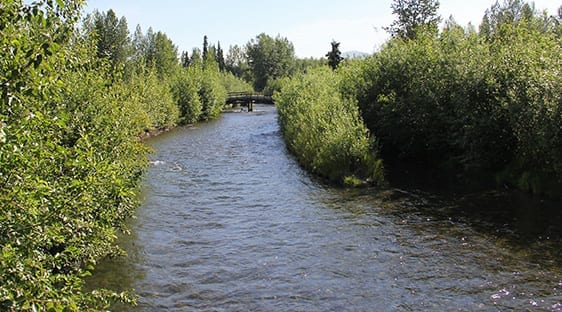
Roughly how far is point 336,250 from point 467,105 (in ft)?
40.0

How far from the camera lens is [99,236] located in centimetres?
996

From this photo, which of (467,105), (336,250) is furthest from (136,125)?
(467,105)

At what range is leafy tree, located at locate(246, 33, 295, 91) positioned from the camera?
140 meters

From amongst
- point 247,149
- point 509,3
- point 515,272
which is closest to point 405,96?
point 247,149

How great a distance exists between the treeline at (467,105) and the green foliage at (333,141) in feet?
0.42

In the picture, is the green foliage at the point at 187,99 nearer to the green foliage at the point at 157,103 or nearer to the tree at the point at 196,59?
the green foliage at the point at 157,103

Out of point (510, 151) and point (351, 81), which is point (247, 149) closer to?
point (351, 81)

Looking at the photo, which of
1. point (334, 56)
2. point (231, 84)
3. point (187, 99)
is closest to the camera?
point (187, 99)

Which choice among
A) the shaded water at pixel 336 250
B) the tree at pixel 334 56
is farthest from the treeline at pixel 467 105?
the tree at pixel 334 56

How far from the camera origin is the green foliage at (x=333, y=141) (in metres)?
24.8

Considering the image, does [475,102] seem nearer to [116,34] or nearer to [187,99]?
[187,99]

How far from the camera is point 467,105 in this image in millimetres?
23578

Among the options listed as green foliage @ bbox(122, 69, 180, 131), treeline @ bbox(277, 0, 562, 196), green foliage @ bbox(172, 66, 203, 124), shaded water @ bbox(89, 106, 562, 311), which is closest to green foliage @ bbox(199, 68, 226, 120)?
green foliage @ bbox(172, 66, 203, 124)

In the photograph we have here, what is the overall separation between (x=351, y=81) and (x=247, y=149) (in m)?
9.49
